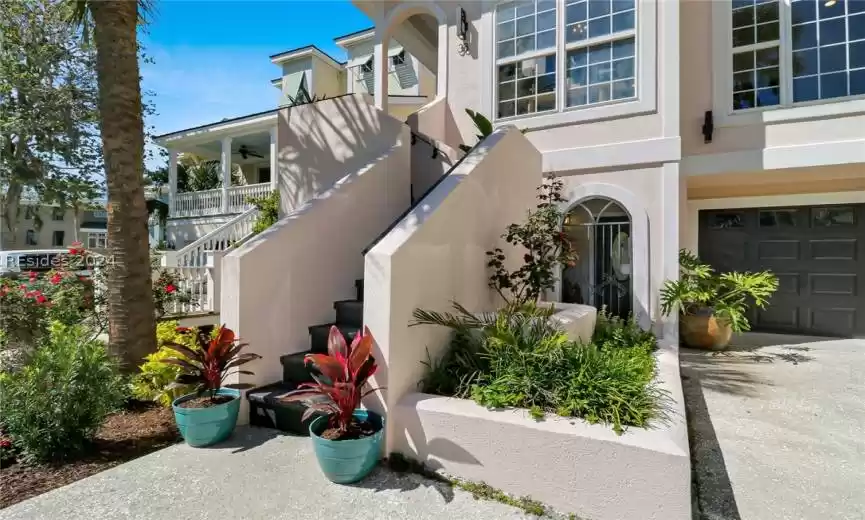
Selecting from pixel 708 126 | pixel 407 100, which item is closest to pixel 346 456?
pixel 708 126

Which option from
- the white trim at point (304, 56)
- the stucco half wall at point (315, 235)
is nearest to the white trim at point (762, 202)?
the stucco half wall at point (315, 235)

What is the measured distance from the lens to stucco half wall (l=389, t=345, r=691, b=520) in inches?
101

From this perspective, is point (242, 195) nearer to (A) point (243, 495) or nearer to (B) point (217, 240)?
(B) point (217, 240)

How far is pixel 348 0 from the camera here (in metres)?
9.30

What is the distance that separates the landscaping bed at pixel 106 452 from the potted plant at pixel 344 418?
148 centimetres

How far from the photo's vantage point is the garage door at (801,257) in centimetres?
809

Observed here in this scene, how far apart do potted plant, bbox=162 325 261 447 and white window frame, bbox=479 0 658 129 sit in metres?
6.50

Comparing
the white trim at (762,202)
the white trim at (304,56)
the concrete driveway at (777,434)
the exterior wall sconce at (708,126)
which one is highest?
the white trim at (304,56)

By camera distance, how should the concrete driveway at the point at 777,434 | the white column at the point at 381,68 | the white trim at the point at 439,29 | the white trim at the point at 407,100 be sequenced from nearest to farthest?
1. the concrete driveway at the point at 777,434
2. the white trim at the point at 439,29
3. the white column at the point at 381,68
4. the white trim at the point at 407,100

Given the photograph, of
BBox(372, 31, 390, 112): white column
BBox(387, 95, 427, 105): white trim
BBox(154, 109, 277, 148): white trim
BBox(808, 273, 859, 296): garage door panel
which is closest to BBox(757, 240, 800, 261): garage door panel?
BBox(808, 273, 859, 296): garage door panel

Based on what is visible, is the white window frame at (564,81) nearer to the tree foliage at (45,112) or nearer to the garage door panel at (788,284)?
the garage door panel at (788,284)

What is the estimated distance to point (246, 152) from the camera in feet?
59.4

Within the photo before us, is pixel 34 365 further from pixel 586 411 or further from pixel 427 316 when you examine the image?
pixel 586 411

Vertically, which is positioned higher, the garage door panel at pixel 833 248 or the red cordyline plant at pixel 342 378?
the garage door panel at pixel 833 248
